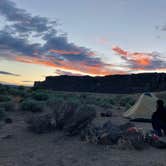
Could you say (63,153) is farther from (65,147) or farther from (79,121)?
(79,121)

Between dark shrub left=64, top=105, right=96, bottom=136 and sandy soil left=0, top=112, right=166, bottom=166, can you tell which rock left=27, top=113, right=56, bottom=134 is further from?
dark shrub left=64, top=105, right=96, bottom=136

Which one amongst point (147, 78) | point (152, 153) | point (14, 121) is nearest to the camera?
point (152, 153)

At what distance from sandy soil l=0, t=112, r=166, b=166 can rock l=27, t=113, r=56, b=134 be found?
0.54 metres

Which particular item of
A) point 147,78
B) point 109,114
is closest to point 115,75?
point 147,78

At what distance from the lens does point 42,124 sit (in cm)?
1099

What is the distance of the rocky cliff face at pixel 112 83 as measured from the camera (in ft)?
209

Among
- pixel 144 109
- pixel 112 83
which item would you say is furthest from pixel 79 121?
pixel 112 83

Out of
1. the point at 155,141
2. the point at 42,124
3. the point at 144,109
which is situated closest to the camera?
the point at 155,141

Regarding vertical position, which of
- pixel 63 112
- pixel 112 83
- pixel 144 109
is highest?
pixel 112 83

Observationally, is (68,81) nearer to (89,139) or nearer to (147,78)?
(147,78)

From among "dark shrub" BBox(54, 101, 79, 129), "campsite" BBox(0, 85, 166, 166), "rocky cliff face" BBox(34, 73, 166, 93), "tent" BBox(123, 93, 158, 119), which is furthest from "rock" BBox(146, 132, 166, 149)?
"rocky cliff face" BBox(34, 73, 166, 93)

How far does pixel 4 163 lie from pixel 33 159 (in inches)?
30.7

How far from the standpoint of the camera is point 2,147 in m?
8.81

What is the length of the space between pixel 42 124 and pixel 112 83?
6129 cm
